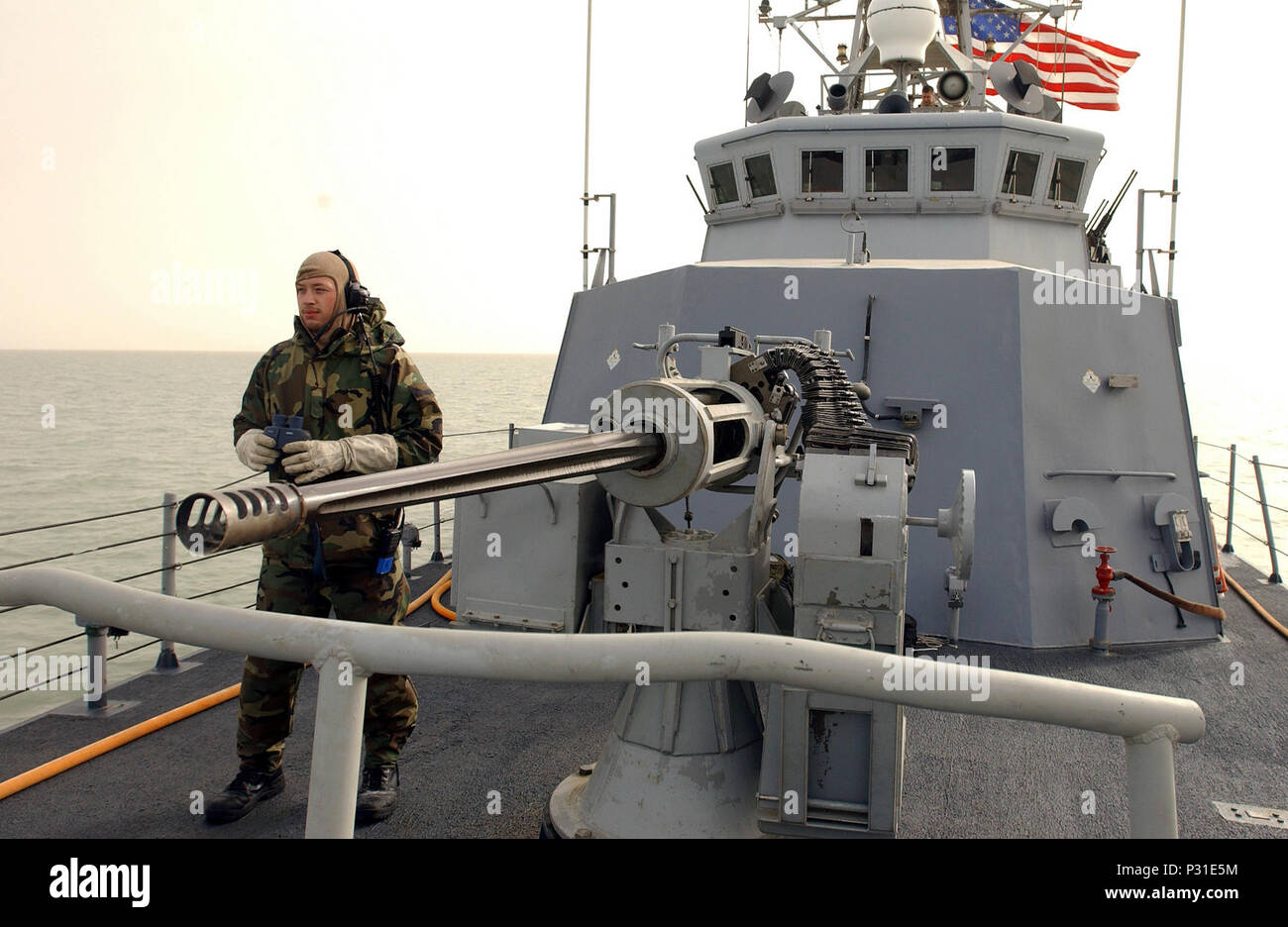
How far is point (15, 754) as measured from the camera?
4.07m

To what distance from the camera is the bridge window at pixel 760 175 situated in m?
7.44

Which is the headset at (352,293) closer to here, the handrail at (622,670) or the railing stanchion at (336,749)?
the handrail at (622,670)

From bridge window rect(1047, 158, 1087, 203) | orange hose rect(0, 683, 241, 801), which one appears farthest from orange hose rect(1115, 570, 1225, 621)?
orange hose rect(0, 683, 241, 801)

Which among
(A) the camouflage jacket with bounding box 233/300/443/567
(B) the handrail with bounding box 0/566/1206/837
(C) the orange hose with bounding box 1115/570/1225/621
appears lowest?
(C) the orange hose with bounding box 1115/570/1225/621

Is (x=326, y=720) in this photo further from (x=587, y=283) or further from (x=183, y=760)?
(x=587, y=283)

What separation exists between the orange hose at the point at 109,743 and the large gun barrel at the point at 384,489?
280 cm

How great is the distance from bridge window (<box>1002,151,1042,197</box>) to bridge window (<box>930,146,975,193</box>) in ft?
0.86

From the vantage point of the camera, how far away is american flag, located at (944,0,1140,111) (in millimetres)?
8930

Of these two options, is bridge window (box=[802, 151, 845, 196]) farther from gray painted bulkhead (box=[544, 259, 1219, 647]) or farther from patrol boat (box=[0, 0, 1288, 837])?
gray painted bulkhead (box=[544, 259, 1219, 647])

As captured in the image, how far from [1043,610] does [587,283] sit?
433cm

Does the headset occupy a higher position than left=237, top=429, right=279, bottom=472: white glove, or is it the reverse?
the headset

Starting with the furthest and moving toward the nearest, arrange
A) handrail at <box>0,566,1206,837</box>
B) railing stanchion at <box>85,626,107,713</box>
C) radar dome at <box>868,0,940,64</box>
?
radar dome at <box>868,0,940,64</box>
railing stanchion at <box>85,626,107,713</box>
handrail at <box>0,566,1206,837</box>

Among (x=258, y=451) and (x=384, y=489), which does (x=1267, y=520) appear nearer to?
(x=258, y=451)
